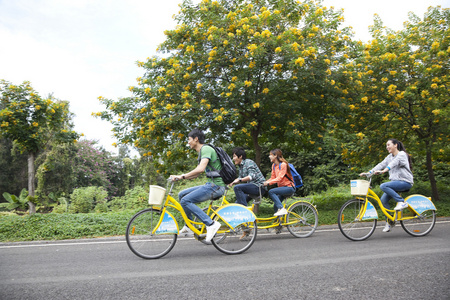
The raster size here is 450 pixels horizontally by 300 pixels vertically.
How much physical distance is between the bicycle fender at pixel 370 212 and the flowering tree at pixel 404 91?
13.7 feet

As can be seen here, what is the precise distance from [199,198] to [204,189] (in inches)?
6.3

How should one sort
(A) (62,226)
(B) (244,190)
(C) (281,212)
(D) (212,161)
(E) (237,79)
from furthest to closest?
(E) (237,79)
(A) (62,226)
(C) (281,212)
(B) (244,190)
(D) (212,161)

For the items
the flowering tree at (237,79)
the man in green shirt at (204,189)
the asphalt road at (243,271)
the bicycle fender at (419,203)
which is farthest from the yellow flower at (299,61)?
the asphalt road at (243,271)

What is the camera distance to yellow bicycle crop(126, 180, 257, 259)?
493 centimetres

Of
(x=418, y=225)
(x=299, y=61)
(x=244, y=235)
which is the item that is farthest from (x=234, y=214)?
(x=299, y=61)

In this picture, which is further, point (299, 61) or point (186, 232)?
point (299, 61)

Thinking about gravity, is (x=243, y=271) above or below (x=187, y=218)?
below

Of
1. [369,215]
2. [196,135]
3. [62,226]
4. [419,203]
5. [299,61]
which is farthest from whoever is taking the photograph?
[299,61]

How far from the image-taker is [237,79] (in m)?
9.02

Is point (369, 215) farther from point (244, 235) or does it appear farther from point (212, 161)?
point (212, 161)

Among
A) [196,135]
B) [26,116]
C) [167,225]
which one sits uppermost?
[26,116]

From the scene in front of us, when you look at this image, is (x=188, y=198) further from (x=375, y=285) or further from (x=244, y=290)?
(x=375, y=285)

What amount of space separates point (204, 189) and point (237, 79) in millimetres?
4728

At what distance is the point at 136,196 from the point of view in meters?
15.0
